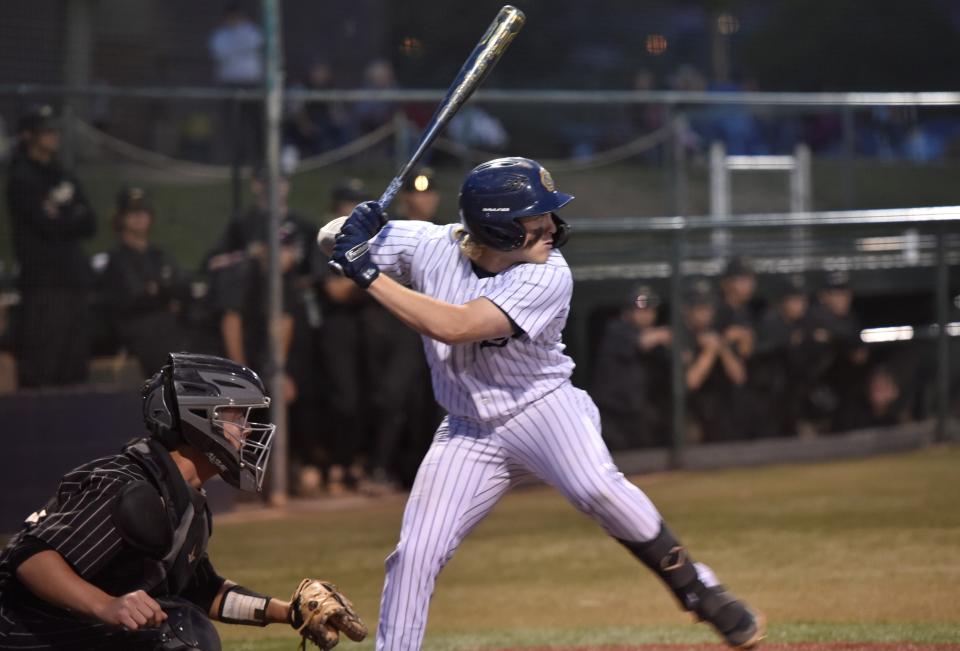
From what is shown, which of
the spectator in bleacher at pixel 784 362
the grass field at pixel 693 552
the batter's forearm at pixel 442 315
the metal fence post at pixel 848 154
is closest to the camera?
the batter's forearm at pixel 442 315

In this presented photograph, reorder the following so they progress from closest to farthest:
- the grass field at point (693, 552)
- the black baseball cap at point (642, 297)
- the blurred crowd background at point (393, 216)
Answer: the grass field at point (693, 552) → the blurred crowd background at point (393, 216) → the black baseball cap at point (642, 297)

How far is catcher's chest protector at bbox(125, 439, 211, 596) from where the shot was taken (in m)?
3.59

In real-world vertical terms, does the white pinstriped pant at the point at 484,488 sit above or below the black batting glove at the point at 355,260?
below

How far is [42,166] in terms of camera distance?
26.9 ft

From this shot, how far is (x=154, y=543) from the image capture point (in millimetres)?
3475

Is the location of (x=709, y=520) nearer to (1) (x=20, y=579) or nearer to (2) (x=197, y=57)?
(1) (x=20, y=579)

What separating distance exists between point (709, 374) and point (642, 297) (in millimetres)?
791

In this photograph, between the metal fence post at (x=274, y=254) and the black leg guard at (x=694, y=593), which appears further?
the metal fence post at (x=274, y=254)

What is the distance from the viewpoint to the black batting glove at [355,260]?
14.0ft

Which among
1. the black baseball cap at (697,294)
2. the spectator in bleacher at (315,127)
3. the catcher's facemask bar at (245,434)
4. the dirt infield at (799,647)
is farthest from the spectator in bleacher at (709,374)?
the catcher's facemask bar at (245,434)

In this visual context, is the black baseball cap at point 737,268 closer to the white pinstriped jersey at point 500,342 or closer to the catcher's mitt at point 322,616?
the white pinstriped jersey at point 500,342

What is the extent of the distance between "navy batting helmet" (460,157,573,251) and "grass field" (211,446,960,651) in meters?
1.92

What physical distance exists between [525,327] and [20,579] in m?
1.61

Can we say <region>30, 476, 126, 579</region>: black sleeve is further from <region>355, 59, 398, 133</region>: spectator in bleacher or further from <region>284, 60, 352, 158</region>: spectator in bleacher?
<region>284, 60, 352, 158</region>: spectator in bleacher
